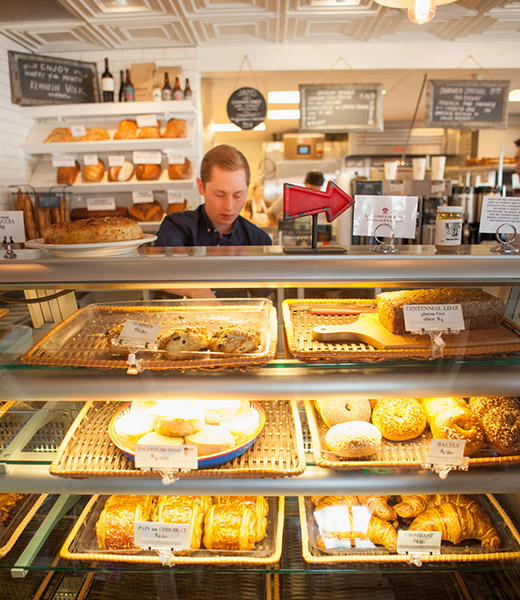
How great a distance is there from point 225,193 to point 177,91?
2980 millimetres

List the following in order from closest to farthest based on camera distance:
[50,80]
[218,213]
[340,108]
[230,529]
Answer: [230,529], [218,213], [50,80], [340,108]

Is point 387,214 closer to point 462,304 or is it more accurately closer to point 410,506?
point 462,304

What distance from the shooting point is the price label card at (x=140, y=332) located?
1405 mm

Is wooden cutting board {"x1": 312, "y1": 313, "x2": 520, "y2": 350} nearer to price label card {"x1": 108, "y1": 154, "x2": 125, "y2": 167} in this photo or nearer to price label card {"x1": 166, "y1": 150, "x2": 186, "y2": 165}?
price label card {"x1": 166, "y1": 150, "x2": 186, "y2": 165}

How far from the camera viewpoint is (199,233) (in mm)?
2926

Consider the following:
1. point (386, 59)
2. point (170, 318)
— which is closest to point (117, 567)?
point (170, 318)

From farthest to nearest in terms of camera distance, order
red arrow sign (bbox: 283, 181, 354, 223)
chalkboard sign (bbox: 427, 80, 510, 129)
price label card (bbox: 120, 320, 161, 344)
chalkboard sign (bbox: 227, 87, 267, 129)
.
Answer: chalkboard sign (bbox: 227, 87, 267, 129) < chalkboard sign (bbox: 427, 80, 510, 129) < price label card (bbox: 120, 320, 161, 344) < red arrow sign (bbox: 283, 181, 354, 223)

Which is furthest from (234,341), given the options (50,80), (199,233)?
(50,80)

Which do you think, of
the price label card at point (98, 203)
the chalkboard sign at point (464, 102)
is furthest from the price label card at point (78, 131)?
the chalkboard sign at point (464, 102)

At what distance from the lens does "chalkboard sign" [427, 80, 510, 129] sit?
5.28 metres

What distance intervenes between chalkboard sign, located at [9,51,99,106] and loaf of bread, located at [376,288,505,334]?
499cm

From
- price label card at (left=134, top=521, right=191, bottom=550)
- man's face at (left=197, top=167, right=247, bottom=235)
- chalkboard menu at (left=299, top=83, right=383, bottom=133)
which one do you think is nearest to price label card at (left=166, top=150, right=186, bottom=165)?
chalkboard menu at (left=299, top=83, right=383, bottom=133)

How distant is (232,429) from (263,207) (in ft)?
18.1

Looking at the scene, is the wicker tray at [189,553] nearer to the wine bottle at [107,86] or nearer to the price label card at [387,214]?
the price label card at [387,214]
